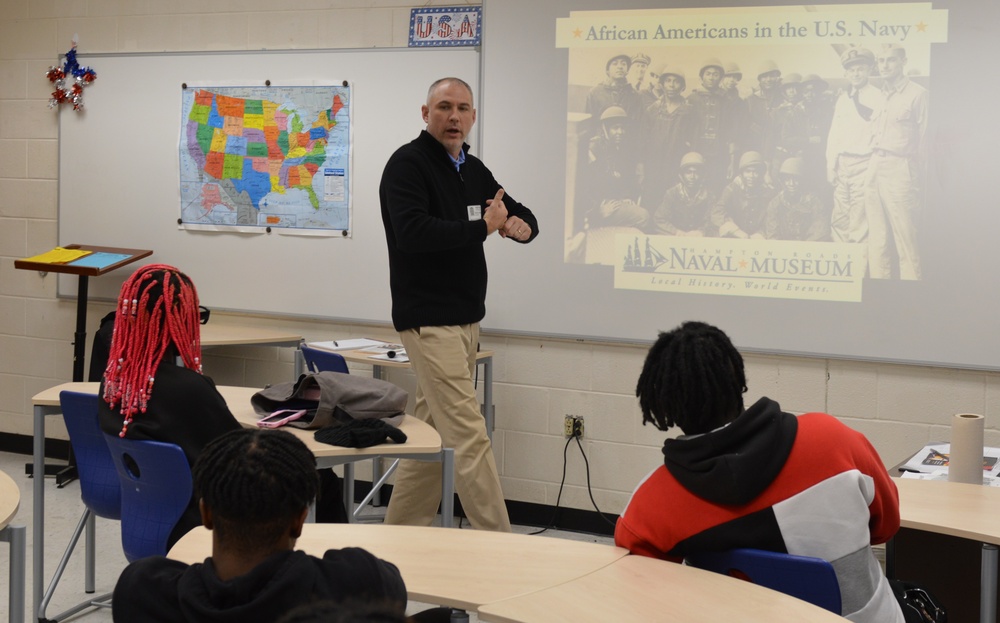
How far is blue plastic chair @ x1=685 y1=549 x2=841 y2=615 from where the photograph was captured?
1.77m

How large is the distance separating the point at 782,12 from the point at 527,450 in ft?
7.17

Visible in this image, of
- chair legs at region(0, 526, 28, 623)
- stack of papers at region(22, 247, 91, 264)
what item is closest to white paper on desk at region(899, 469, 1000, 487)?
chair legs at region(0, 526, 28, 623)

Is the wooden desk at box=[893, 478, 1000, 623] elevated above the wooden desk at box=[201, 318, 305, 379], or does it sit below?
below

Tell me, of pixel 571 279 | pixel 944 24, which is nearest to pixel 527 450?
Result: pixel 571 279

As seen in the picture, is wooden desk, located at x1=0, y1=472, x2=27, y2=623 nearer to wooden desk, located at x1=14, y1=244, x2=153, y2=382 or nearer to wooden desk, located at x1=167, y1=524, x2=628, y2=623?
wooden desk, located at x1=167, y1=524, x2=628, y2=623

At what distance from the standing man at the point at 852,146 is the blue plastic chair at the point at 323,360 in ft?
6.80

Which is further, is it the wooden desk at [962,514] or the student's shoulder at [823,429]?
the wooden desk at [962,514]

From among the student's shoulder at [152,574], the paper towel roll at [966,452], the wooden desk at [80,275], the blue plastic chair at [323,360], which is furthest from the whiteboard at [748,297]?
the student's shoulder at [152,574]

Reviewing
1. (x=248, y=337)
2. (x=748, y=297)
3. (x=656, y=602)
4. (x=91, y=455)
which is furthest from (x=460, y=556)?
(x=248, y=337)

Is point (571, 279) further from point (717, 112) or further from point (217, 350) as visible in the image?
point (217, 350)

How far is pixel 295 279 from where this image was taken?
5.01 m

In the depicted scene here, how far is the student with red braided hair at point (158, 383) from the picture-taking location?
8.55ft

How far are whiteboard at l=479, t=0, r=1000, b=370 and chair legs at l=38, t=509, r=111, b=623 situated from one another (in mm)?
1918

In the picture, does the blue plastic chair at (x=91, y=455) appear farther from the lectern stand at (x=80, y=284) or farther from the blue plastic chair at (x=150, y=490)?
the lectern stand at (x=80, y=284)
